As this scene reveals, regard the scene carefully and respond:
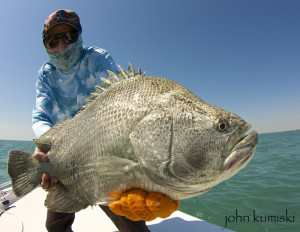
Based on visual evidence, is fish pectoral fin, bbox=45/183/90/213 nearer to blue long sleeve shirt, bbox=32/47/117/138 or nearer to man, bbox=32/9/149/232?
man, bbox=32/9/149/232

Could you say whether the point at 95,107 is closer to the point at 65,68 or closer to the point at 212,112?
the point at 212,112

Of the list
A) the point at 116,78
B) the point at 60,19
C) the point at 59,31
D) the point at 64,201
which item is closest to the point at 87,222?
the point at 64,201

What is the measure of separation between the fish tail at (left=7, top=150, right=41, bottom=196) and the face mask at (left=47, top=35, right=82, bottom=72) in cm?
165

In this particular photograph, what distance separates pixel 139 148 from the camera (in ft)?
4.20

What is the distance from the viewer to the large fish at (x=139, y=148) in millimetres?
1185

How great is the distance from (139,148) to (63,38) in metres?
2.63

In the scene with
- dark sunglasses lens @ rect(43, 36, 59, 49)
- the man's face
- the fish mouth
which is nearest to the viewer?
the fish mouth

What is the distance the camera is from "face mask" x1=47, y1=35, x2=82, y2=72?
2926 millimetres

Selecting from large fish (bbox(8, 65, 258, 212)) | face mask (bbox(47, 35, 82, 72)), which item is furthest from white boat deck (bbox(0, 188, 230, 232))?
face mask (bbox(47, 35, 82, 72))

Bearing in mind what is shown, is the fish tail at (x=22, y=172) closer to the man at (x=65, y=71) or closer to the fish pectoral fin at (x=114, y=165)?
the man at (x=65, y=71)

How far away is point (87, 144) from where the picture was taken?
1.60m

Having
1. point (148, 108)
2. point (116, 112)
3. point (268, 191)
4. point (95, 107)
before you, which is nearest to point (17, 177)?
point (95, 107)

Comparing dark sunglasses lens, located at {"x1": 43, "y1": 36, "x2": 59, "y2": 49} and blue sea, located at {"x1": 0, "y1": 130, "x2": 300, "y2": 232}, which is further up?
dark sunglasses lens, located at {"x1": 43, "y1": 36, "x2": 59, "y2": 49}

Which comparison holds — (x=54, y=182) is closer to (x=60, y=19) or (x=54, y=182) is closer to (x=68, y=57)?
(x=68, y=57)
